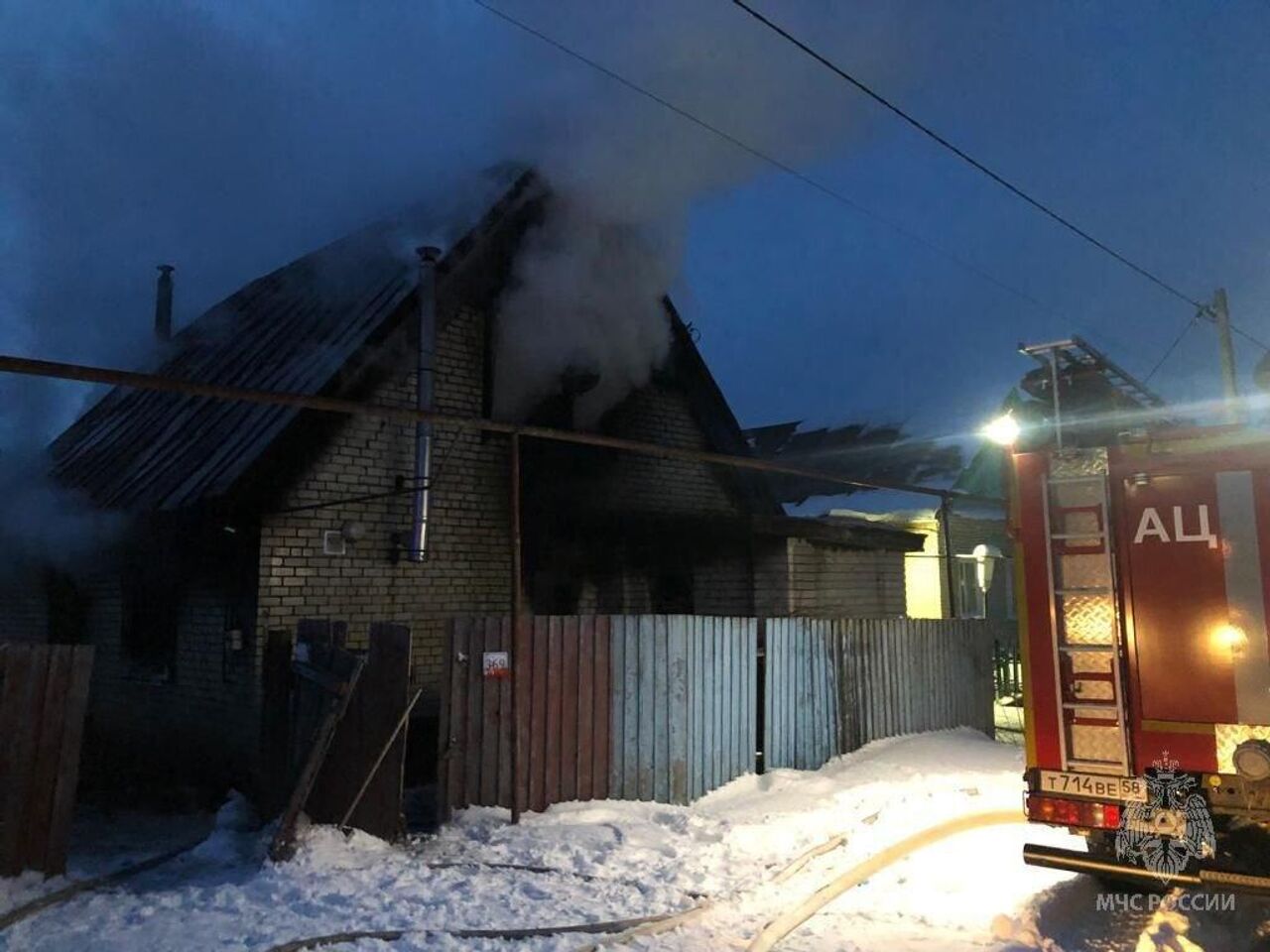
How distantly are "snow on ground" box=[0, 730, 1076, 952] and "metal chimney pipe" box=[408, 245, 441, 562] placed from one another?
3006mm

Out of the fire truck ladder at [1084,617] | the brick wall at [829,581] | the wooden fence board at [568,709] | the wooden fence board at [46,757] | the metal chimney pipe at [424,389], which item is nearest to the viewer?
the fire truck ladder at [1084,617]

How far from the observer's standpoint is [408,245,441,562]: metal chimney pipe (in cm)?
866

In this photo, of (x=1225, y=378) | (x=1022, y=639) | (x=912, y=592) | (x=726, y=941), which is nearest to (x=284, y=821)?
(x=726, y=941)

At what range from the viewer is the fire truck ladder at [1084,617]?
15.2ft

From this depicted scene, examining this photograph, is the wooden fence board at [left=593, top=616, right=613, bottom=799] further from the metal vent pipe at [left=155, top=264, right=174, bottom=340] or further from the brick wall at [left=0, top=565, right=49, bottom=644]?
the metal vent pipe at [left=155, top=264, right=174, bottom=340]

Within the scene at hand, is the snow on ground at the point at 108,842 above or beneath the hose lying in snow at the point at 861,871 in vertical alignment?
beneath

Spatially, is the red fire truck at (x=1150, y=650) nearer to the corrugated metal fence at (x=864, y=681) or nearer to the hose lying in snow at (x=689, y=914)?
the hose lying in snow at (x=689, y=914)

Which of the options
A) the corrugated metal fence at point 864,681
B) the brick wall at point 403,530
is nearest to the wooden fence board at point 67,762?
the brick wall at point 403,530

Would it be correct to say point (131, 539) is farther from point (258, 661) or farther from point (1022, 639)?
point (1022, 639)

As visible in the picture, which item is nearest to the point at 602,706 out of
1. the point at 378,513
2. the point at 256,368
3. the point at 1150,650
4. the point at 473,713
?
the point at 473,713

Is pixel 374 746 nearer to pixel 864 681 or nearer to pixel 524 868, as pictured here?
pixel 524 868

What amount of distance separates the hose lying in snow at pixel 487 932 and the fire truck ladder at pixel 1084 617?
7.66 feet

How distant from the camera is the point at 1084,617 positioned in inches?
189

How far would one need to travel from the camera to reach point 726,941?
175 inches
